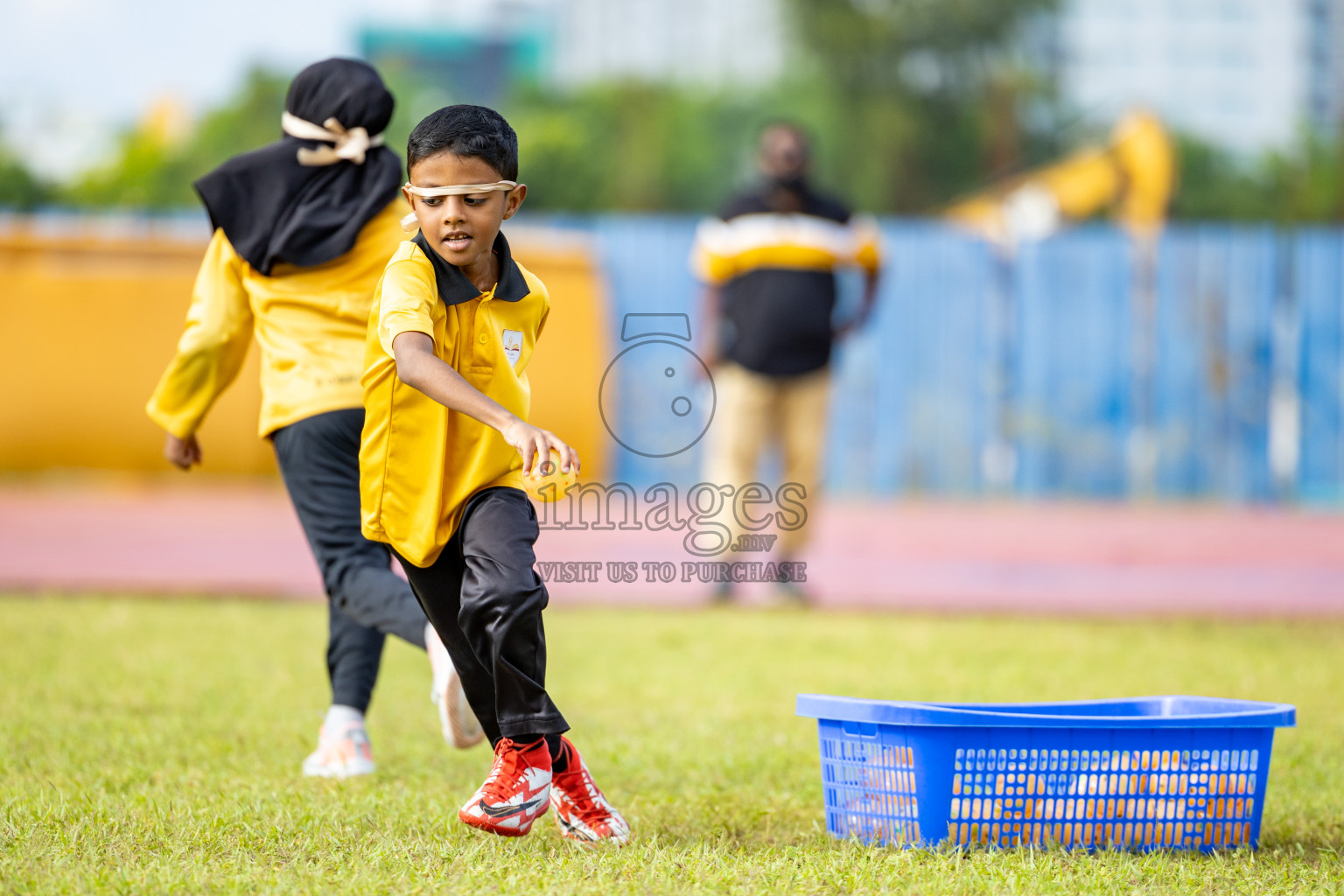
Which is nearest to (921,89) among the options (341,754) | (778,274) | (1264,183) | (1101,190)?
(1264,183)

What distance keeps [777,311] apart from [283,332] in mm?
4193

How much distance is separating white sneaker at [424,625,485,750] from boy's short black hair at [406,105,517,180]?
1.08m

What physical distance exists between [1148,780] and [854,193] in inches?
956

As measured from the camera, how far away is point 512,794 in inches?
120

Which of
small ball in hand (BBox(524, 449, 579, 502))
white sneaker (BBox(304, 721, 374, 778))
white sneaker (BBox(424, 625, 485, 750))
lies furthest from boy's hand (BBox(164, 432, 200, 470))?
small ball in hand (BBox(524, 449, 579, 502))

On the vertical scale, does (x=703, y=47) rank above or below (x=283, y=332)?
above

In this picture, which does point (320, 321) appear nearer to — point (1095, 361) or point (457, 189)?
point (457, 189)

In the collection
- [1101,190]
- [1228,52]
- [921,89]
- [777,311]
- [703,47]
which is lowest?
[777,311]

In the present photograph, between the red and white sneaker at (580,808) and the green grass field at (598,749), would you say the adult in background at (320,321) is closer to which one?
the green grass field at (598,749)

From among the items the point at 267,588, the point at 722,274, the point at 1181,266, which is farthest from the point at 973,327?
the point at 267,588

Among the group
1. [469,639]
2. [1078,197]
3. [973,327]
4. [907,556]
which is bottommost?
[907,556]

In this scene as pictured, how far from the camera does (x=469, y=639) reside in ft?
10.1

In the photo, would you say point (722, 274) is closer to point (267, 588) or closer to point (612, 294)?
point (267, 588)

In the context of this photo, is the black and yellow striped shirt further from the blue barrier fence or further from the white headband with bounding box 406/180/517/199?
the blue barrier fence
